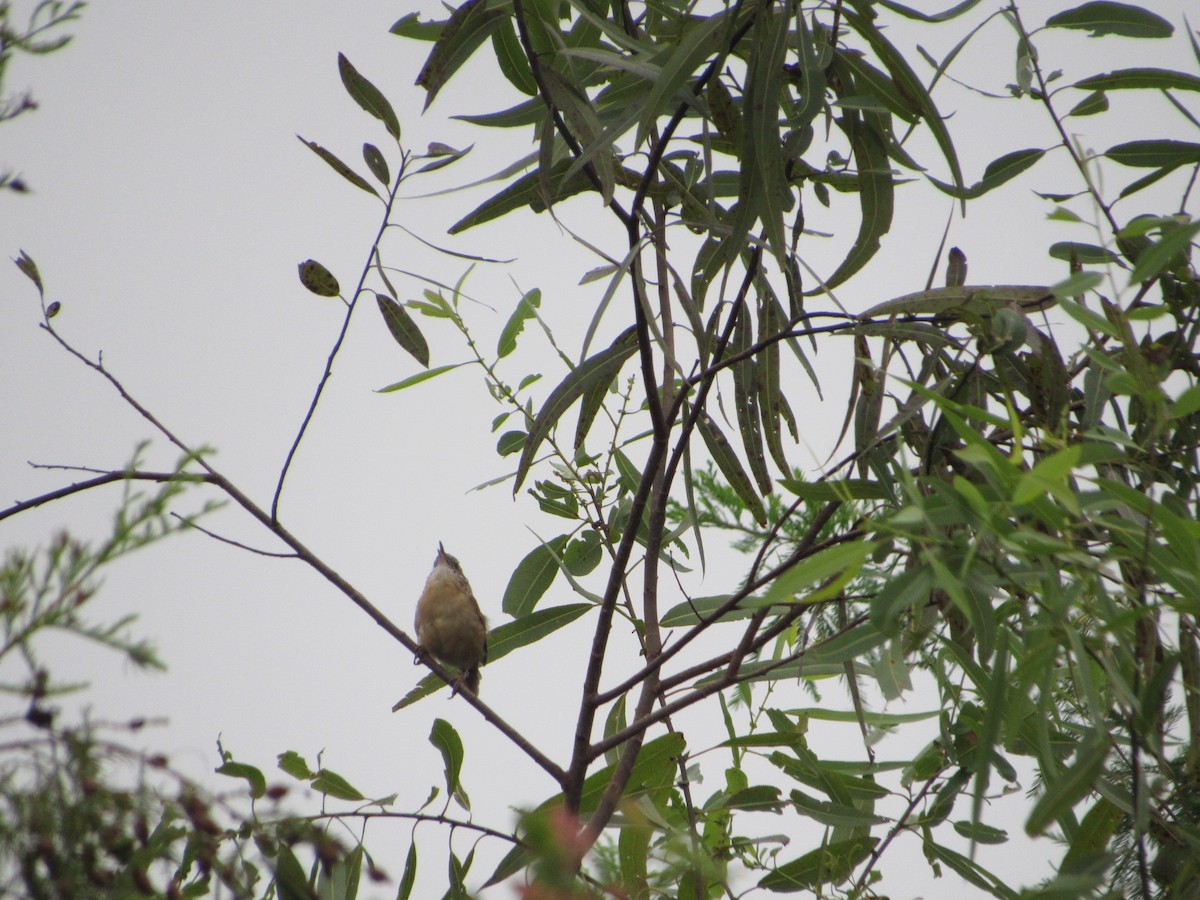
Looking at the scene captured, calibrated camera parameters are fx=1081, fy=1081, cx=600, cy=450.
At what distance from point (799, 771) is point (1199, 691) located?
77cm

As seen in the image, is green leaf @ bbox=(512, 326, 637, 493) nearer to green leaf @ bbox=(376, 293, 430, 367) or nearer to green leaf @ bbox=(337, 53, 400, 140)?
green leaf @ bbox=(376, 293, 430, 367)

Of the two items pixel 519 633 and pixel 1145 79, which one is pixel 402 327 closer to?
pixel 519 633

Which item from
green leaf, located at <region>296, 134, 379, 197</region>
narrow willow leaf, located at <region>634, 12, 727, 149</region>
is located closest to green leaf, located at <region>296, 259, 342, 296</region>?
green leaf, located at <region>296, 134, 379, 197</region>

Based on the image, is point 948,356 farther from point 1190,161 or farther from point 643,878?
point 643,878

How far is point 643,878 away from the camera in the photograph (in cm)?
212

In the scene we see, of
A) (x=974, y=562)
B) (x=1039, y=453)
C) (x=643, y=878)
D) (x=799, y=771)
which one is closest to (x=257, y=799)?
(x=643, y=878)

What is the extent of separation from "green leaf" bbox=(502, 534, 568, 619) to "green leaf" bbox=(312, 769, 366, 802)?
60 cm

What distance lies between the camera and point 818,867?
2.11 meters

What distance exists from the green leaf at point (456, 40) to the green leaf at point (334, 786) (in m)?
1.31

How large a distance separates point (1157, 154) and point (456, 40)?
1.44m

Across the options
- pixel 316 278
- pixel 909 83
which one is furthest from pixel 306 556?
pixel 909 83

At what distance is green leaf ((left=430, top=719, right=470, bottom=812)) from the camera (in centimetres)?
211

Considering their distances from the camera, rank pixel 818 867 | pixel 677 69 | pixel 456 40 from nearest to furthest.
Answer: pixel 677 69 → pixel 456 40 → pixel 818 867

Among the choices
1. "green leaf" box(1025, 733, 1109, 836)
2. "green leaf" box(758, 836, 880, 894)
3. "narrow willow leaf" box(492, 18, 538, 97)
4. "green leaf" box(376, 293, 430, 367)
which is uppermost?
"narrow willow leaf" box(492, 18, 538, 97)
